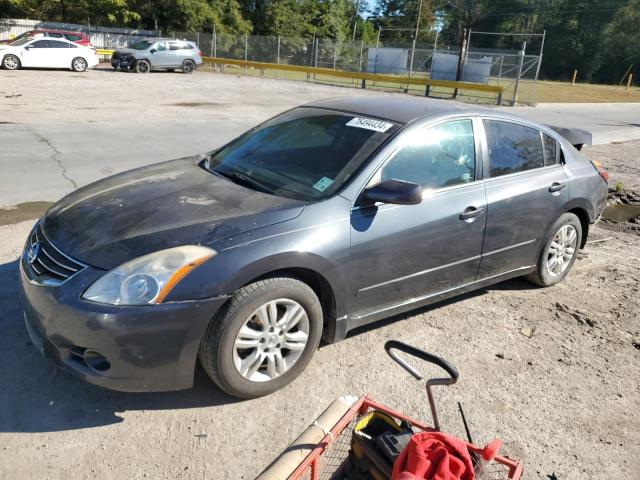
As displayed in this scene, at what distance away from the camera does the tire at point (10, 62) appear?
23359 millimetres

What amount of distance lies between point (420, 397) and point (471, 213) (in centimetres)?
134

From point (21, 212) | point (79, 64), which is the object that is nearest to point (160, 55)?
point (79, 64)

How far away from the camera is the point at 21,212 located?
19.0 ft

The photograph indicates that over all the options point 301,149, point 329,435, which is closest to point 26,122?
point 301,149

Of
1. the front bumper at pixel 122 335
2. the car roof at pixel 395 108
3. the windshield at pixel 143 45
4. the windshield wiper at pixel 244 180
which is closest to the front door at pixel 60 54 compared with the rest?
the windshield at pixel 143 45

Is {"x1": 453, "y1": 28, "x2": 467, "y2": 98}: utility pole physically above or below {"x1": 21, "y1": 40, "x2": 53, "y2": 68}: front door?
above

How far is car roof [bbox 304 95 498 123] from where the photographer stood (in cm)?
380

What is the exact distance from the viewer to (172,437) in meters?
2.73

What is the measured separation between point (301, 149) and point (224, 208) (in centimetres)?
92

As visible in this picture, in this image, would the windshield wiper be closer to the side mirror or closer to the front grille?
the side mirror

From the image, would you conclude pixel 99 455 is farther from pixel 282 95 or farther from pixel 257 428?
pixel 282 95

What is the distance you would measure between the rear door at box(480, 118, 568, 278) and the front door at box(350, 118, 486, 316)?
158mm

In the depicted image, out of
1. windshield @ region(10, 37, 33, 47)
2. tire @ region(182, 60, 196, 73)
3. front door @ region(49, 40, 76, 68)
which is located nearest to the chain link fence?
tire @ region(182, 60, 196, 73)

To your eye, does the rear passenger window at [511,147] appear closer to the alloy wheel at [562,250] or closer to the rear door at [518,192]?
the rear door at [518,192]
